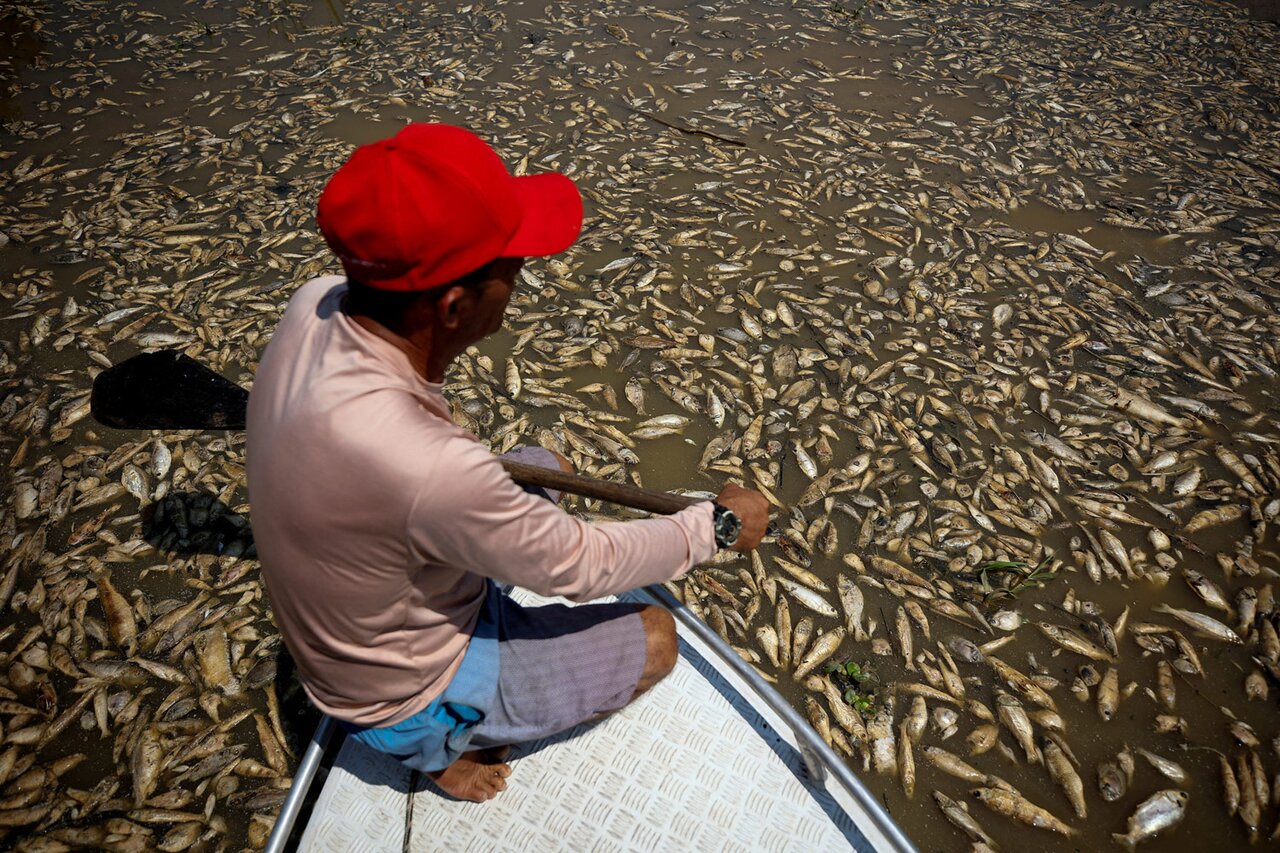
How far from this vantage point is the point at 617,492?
2.26 m

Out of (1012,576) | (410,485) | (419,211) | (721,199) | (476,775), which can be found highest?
(419,211)

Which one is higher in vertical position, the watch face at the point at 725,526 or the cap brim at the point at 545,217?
the cap brim at the point at 545,217

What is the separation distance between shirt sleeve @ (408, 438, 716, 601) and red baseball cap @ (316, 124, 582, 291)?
0.40 m

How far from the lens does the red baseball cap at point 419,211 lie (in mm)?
1467

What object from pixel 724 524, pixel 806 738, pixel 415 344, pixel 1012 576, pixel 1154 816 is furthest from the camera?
pixel 1012 576

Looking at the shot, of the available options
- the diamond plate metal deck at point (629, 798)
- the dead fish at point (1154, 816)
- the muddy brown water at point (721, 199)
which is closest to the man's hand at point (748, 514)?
the diamond plate metal deck at point (629, 798)

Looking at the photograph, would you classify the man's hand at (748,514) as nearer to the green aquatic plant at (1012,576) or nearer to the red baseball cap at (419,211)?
the red baseball cap at (419,211)

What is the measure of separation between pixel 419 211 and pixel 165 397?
7.24ft

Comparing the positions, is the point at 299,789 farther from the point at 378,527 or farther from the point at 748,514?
the point at 748,514

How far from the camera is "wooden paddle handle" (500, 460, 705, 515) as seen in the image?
2250 millimetres

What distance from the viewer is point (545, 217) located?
5.63ft

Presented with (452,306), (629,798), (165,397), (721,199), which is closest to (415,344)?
(452,306)

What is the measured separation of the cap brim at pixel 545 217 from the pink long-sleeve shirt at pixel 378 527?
16.2 inches

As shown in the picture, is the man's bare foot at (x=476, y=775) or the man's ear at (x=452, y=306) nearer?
the man's ear at (x=452, y=306)
